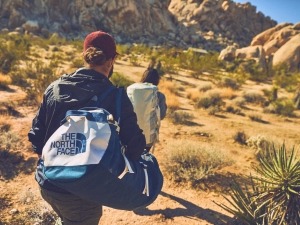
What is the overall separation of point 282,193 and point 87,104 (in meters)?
3.03

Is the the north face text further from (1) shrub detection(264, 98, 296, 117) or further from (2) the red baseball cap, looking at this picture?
(1) shrub detection(264, 98, 296, 117)

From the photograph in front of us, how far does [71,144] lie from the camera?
6.63ft

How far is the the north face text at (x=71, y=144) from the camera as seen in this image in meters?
2.00

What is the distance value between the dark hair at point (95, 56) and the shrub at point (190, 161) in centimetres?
423

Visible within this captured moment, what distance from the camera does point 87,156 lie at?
1.96 meters

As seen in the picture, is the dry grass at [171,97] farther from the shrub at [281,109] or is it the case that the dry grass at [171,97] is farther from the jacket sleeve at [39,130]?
the jacket sleeve at [39,130]

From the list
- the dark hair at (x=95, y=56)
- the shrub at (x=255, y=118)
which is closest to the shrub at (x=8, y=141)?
the dark hair at (x=95, y=56)

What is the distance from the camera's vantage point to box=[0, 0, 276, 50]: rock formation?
4538cm

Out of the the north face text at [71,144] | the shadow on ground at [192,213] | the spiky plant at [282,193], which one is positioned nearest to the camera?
the the north face text at [71,144]

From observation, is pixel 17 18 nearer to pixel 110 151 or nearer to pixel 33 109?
pixel 33 109

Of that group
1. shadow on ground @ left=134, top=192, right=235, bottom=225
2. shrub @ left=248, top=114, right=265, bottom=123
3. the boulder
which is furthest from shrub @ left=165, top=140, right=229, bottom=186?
the boulder

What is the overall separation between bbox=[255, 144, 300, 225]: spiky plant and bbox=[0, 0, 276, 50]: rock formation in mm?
39033

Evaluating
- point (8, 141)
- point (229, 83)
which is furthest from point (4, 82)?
point (229, 83)

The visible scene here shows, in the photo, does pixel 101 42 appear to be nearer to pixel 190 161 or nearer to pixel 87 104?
pixel 87 104
